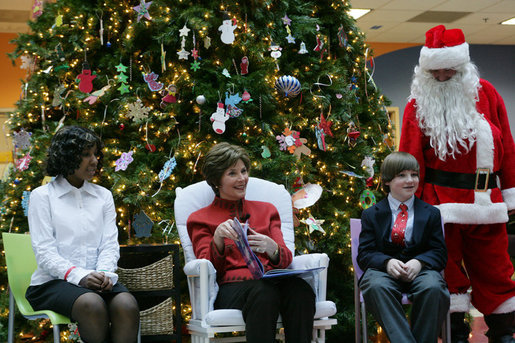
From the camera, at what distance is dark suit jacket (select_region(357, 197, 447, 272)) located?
271 cm

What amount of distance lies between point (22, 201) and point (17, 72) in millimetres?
5965

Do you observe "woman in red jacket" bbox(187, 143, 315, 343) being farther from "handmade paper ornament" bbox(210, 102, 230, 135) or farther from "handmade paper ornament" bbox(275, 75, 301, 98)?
"handmade paper ornament" bbox(275, 75, 301, 98)

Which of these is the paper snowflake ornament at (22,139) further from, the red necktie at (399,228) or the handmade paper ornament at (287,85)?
the red necktie at (399,228)

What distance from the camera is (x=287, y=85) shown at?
12.5 ft

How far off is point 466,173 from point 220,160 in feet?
4.25

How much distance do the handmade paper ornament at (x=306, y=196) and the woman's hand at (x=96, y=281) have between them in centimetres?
155

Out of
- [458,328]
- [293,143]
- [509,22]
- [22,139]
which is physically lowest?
[458,328]

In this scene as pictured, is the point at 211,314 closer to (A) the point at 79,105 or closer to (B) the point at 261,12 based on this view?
(A) the point at 79,105

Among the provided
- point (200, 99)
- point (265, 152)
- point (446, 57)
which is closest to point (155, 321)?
point (265, 152)

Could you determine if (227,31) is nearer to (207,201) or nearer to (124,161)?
(124,161)

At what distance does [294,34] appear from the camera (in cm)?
410

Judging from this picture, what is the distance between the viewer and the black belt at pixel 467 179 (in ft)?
9.77

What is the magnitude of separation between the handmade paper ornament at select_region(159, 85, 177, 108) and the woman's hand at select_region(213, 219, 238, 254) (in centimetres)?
130

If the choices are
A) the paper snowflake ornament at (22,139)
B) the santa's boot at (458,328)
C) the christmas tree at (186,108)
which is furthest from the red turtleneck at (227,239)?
the paper snowflake ornament at (22,139)
